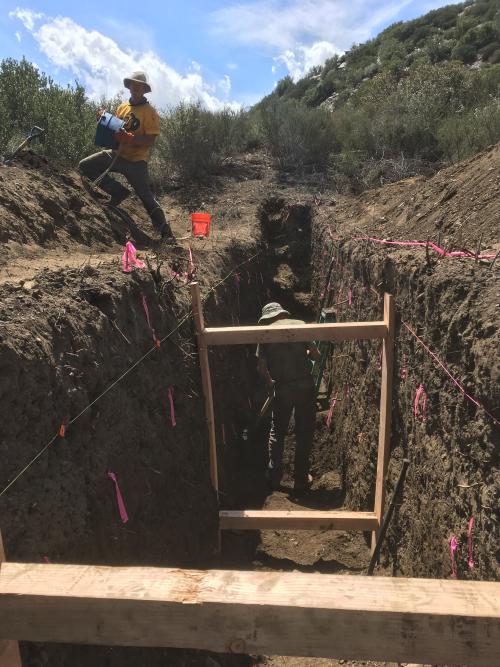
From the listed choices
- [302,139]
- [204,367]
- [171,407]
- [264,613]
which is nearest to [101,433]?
[171,407]

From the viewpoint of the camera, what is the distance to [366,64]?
35969 mm

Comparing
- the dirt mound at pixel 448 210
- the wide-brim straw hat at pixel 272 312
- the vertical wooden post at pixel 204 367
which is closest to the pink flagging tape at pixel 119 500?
the vertical wooden post at pixel 204 367

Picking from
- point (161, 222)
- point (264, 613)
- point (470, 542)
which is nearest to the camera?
point (264, 613)

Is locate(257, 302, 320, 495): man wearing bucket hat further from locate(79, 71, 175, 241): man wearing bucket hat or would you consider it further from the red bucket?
locate(79, 71, 175, 241): man wearing bucket hat

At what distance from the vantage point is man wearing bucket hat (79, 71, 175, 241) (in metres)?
7.35

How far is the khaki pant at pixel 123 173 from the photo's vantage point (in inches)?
300

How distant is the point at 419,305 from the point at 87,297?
227cm

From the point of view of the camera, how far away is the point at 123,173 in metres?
7.66

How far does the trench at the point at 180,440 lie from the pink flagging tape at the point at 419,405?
75mm

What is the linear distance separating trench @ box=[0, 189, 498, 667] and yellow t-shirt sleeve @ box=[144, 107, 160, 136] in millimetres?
2666

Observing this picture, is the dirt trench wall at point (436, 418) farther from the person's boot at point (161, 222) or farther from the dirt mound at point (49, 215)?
the person's boot at point (161, 222)

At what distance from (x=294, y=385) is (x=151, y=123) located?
431 centimetres

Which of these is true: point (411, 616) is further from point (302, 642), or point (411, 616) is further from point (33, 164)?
point (33, 164)

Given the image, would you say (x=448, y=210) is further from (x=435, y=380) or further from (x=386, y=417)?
(x=435, y=380)
